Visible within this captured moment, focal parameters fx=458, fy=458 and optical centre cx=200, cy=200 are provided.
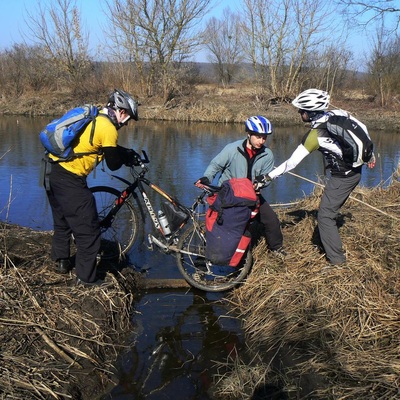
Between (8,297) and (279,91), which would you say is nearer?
(8,297)

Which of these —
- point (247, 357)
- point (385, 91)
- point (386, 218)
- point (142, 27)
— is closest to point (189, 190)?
point (386, 218)

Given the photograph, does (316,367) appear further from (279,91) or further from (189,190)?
(279,91)

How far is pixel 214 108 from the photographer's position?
84.0 feet

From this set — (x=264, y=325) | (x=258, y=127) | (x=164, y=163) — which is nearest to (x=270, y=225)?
(x=258, y=127)

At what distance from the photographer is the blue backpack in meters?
4.26

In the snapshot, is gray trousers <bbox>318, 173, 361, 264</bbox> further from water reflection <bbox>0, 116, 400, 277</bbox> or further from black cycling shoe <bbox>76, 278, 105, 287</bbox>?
black cycling shoe <bbox>76, 278, 105, 287</bbox>

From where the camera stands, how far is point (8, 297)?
4141 millimetres

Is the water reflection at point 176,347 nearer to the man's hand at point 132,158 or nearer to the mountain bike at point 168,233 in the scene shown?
the mountain bike at point 168,233

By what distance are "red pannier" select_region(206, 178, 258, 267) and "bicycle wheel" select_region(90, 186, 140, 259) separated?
4.72 ft

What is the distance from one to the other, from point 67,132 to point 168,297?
222 cm

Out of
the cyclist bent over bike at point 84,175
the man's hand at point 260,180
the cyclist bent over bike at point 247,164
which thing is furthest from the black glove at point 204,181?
the cyclist bent over bike at point 84,175

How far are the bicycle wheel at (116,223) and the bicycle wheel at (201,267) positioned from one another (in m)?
0.87

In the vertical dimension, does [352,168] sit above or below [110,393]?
above

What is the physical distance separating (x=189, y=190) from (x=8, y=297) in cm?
569
